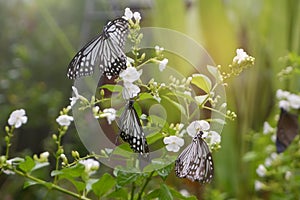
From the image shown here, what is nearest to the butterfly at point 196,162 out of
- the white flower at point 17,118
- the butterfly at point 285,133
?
the white flower at point 17,118

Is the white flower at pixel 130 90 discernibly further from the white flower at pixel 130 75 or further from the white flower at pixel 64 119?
the white flower at pixel 64 119

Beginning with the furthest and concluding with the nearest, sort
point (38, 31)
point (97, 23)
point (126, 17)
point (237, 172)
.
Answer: point (38, 31) < point (97, 23) < point (237, 172) < point (126, 17)

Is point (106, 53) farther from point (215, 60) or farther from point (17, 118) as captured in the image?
point (215, 60)

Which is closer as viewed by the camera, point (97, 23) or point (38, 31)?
point (97, 23)

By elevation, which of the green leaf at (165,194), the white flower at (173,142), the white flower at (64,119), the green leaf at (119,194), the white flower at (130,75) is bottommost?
the green leaf at (119,194)

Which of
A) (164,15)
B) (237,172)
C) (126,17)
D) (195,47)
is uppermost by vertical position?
(164,15)

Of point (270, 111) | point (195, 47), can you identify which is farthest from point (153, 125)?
point (270, 111)

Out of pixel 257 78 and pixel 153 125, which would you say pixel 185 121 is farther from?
pixel 257 78

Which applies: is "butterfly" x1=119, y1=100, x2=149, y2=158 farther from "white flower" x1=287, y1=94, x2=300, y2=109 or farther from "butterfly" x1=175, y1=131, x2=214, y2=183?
"white flower" x1=287, y1=94, x2=300, y2=109
